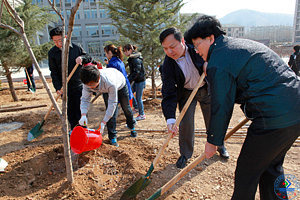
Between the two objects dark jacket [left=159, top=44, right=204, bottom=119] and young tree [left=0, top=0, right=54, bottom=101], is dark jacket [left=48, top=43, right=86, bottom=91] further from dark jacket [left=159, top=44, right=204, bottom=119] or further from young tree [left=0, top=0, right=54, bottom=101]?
young tree [left=0, top=0, right=54, bottom=101]

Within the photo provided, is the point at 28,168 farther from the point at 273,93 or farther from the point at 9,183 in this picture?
the point at 273,93

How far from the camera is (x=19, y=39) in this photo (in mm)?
6367

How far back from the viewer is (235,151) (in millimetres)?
2936

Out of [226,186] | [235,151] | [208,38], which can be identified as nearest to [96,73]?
[208,38]

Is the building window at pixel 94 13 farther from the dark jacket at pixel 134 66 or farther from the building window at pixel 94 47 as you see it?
the dark jacket at pixel 134 66

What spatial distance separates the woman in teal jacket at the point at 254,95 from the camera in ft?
3.89

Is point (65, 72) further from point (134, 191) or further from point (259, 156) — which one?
point (259, 156)

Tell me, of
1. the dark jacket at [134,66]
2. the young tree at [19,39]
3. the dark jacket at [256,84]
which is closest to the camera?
the dark jacket at [256,84]

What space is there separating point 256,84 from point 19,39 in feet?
23.9

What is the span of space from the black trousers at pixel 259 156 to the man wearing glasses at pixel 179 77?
2.65 feet

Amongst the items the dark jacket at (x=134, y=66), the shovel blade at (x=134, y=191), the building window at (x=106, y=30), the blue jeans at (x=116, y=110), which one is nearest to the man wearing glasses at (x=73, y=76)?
the blue jeans at (x=116, y=110)

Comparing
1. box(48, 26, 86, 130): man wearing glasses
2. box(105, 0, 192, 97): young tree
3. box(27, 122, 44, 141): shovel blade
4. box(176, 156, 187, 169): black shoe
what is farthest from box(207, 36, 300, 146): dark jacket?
box(105, 0, 192, 97): young tree

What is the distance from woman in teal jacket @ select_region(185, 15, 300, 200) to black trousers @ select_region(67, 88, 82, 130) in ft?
8.00

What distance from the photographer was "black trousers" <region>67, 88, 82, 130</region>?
127 inches
